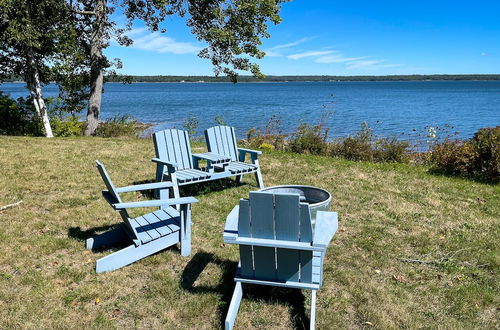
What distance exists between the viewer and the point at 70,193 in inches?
239

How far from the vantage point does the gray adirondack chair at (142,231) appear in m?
3.60

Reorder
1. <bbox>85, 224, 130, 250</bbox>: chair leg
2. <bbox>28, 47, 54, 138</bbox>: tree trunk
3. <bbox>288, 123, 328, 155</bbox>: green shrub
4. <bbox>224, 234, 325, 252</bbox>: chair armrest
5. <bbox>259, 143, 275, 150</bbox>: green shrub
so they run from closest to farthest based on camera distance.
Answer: <bbox>224, 234, 325, 252</bbox>: chair armrest < <bbox>85, 224, 130, 250</bbox>: chair leg < <bbox>288, 123, 328, 155</bbox>: green shrub < <bbox>259, 143, 275, 150</bbox>: green shrub < <bbox>28, 47, 54, 138</bbox>: tree trunk

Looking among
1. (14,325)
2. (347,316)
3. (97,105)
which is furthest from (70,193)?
(97,105)

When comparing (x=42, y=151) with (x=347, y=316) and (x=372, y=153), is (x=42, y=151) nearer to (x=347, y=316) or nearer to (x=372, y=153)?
(x=372, y=153)

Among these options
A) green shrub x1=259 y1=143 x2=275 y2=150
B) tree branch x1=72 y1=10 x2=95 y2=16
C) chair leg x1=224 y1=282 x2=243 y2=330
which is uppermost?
tree branch x1=72 y1=10 x2=95 y2=16

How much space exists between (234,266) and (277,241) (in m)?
1.20

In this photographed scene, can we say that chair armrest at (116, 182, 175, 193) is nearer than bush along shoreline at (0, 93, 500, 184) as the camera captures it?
Yes

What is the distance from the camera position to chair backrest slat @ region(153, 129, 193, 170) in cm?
603

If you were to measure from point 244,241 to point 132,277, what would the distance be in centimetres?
140

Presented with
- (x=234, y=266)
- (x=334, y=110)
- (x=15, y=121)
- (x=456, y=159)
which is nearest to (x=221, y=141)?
(x=234, y=266)

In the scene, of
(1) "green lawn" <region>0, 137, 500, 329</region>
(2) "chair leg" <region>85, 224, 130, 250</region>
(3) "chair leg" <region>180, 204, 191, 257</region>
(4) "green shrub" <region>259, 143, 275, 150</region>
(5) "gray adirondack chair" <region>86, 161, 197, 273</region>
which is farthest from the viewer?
(4) "green shrub" <region>259, 143, 275, 150</region>

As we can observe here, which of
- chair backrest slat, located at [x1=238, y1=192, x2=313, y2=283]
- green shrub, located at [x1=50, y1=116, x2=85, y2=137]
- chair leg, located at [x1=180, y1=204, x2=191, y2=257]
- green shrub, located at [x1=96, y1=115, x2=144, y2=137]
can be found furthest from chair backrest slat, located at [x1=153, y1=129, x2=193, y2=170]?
green shrub, located at [x1=50, y1=116, x2=85, y2=137]

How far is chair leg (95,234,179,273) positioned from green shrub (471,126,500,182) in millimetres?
6413

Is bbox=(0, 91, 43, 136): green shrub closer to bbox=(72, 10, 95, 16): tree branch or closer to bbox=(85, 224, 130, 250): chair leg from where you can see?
bbox=(72, 10, 95, 16): tree branch
